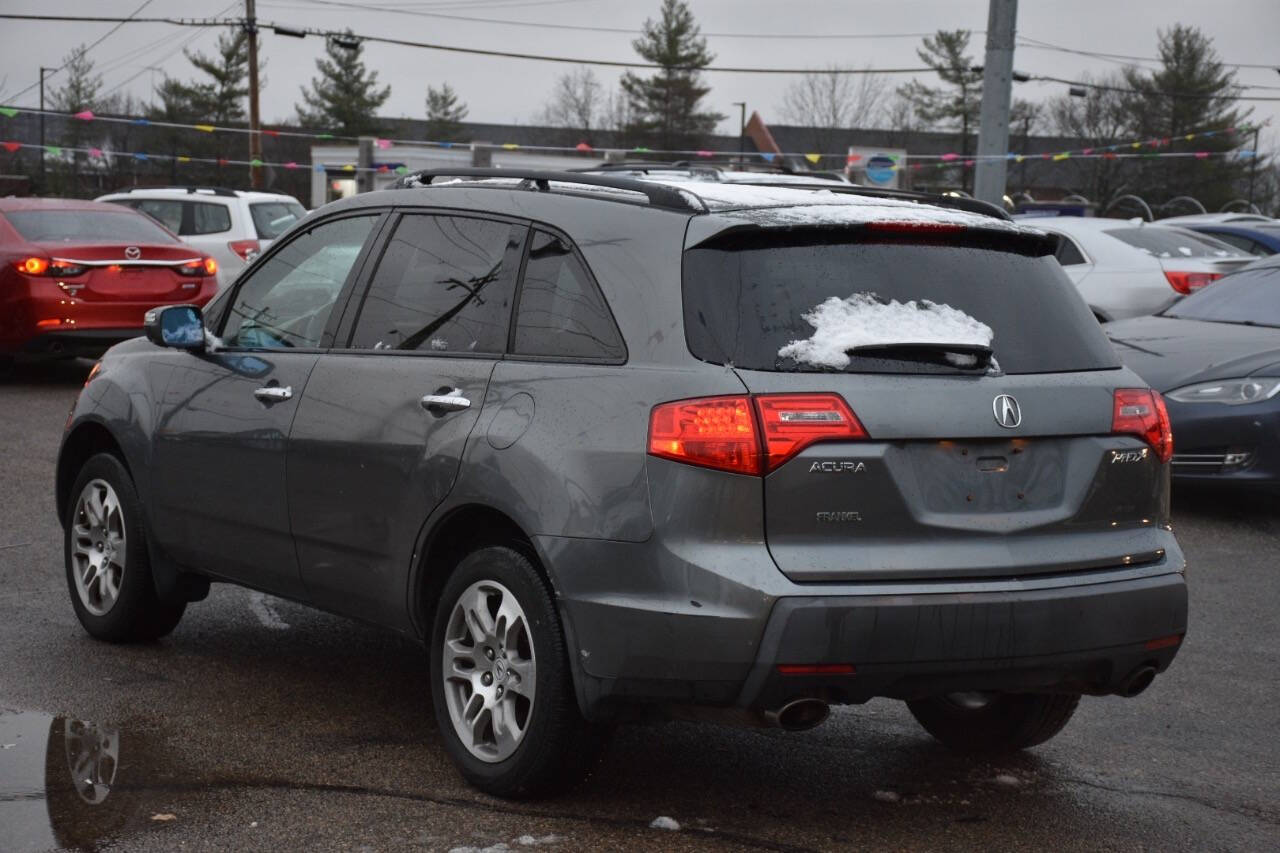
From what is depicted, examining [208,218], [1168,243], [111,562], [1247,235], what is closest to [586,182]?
[111,562]

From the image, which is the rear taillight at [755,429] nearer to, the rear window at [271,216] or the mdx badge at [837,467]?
the mdx badge at [837,467]

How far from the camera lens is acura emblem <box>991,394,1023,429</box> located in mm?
4148

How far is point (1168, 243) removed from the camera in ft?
52.4

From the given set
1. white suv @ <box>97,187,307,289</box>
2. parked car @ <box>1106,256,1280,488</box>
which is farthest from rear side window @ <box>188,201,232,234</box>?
parked car @ <box>1106,256,1280,488</box>

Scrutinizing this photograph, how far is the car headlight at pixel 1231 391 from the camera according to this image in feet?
31.5

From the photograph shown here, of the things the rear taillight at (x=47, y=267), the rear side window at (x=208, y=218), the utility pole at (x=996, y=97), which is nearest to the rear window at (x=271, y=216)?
the rear side window at (x=208, y=218)

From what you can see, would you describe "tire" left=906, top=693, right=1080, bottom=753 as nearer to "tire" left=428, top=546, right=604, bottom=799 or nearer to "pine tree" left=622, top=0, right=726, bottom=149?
"tire" left=428, top=546, right=604, bottom=799

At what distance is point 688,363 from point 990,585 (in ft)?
2.94

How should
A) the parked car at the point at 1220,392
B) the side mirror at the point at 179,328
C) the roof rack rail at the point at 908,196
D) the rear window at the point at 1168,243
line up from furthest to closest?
the rear window at the point at 1168,243, the parked car at the point at 1220,392, the side mirror at the point at 179,328, the roof rack rail at the point at 908,196

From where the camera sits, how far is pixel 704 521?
13.0 feet

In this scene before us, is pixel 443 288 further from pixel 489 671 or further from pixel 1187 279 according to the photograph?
pixel 1187 279

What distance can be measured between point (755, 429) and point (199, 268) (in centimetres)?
1217

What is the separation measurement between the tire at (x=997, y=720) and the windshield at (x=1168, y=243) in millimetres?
11191

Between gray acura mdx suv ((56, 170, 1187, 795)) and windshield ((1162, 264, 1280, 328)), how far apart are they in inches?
254
